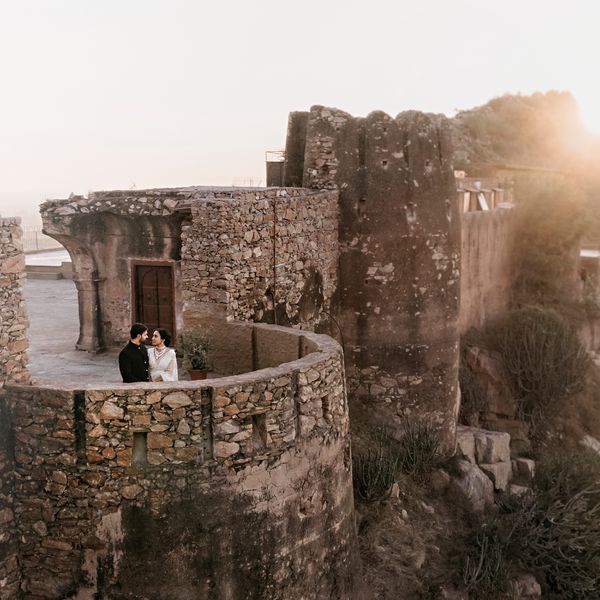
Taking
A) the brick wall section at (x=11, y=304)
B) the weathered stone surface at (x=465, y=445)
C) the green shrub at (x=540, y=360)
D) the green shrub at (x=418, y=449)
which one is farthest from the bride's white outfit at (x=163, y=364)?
the green shrub at (x=540, y=360)

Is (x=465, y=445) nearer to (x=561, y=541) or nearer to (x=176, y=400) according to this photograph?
(x=561, y=541)

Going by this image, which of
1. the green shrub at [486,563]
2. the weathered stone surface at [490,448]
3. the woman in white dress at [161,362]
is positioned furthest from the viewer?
the weathered stone surface at [490,448]

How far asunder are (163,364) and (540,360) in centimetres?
1275

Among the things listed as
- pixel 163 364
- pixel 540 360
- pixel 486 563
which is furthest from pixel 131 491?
pixel 540 360

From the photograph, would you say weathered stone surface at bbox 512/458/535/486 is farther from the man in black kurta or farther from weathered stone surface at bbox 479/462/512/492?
the man in black kurta

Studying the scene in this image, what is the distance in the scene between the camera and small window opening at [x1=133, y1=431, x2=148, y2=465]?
711cm

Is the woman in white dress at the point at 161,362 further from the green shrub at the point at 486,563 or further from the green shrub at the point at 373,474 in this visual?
the green shrub at the point at 486,563

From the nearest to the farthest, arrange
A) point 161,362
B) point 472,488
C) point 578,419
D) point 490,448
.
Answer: point 161,362 < point 472,488 < point 490,448 < point 578,419

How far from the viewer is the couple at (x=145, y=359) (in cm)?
809

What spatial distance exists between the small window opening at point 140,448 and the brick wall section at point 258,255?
307 centimetres

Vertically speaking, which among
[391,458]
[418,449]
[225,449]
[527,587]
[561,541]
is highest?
[225,449]

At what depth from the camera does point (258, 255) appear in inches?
418

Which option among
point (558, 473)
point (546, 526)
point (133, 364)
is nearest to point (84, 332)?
point (133, 364)

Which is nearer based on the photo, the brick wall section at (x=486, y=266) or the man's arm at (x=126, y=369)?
the man's arm at (x=126, y=369)
